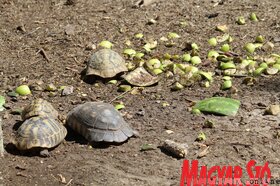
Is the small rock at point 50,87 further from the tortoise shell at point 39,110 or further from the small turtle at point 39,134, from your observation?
the small turtle at point 39,134

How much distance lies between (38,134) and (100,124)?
59 cm

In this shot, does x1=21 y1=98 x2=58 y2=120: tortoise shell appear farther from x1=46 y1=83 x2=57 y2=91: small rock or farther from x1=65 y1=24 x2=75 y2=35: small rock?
x1=65 y1=24 x2=75 y2=35: small rock

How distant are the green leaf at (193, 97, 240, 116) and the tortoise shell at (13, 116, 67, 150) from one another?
4.96 ft

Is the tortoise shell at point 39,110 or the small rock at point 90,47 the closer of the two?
the tortoise shell at point 39,110

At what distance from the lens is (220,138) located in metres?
6.22

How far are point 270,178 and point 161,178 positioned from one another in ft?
3.04

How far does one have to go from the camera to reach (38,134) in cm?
589

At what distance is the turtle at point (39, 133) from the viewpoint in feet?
19.3

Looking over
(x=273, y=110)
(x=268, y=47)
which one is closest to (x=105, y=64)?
(x=273, y=110)

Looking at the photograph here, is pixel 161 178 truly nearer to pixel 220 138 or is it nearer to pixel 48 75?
pixel 220 138

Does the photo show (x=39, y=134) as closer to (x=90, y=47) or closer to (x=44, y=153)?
(x=44, y=153)

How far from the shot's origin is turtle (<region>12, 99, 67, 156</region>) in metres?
5.88

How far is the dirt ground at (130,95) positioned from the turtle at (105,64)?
0.14m

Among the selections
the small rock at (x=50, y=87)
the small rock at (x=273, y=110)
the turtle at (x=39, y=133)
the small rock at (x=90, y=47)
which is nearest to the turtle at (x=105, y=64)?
the small rock at (x=50, y=87)
